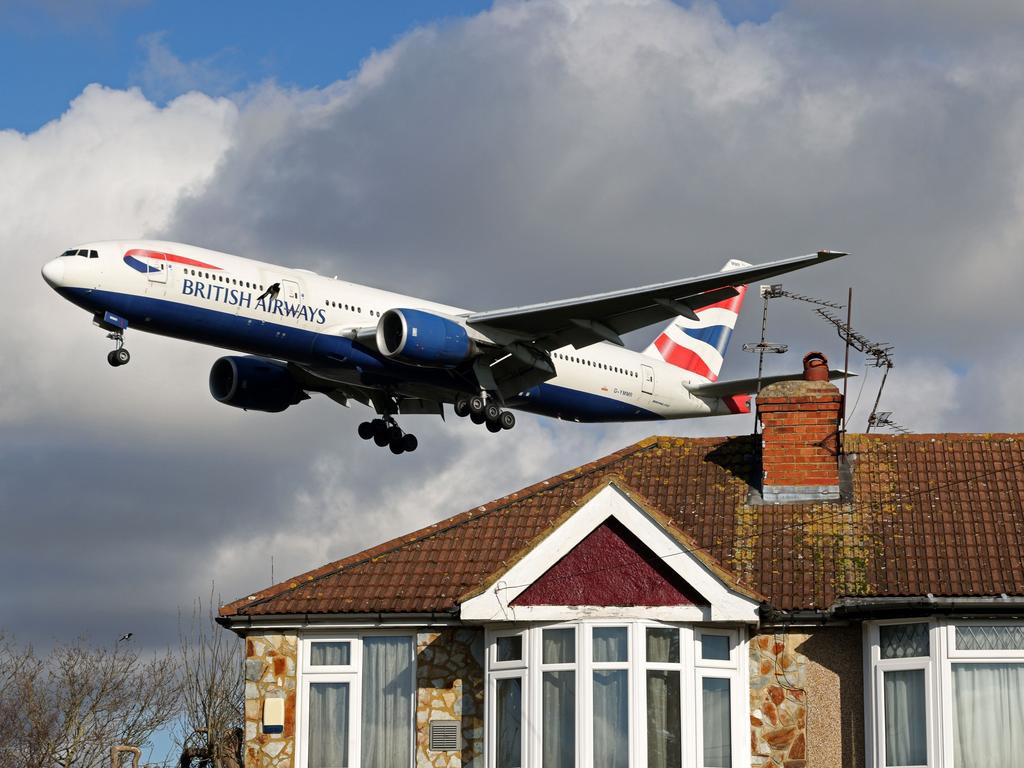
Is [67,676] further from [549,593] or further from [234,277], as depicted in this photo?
[549,593]

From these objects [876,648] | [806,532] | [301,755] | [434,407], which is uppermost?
[434,407]

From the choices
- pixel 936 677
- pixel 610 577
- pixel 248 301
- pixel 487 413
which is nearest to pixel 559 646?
pixel 610 577

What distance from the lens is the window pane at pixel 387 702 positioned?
73.8 feet

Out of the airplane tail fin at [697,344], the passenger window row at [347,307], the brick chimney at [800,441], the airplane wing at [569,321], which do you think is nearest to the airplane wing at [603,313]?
the airplane wing at [569,321]

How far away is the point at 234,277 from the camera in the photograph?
39.9 meters

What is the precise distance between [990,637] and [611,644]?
16.1ft

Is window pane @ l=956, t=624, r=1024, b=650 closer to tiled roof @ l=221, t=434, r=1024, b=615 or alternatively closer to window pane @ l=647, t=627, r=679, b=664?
tiled roof @ l=221, t=434, r=1024, b=615

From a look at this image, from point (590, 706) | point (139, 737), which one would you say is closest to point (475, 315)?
point (139, 737)

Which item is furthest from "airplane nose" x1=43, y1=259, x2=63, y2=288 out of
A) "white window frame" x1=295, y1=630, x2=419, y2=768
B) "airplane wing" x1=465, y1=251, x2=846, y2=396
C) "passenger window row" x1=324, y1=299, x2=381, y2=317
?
"white window frame" x1=295, y1=630, x2=419, y2=768

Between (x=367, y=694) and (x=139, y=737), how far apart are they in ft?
98.2

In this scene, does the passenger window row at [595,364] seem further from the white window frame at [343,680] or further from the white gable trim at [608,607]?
the white gable trim at [608,607]

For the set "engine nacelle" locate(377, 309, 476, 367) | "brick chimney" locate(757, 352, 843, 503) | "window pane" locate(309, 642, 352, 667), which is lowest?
"window pane" locate(309, 642, 352, 667)

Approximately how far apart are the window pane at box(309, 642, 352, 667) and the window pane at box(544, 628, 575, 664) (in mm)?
3048

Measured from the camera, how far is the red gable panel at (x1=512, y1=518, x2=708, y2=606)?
21562 millimetres
